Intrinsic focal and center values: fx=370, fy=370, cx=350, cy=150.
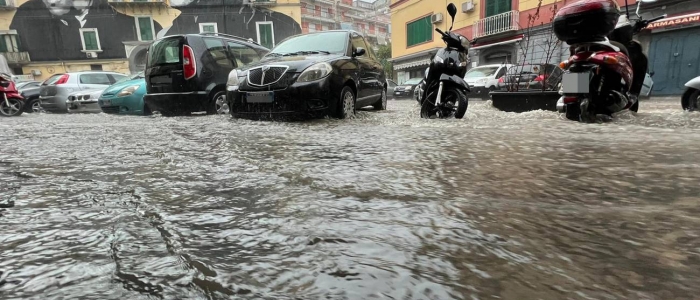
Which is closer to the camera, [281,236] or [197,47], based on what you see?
[281,236]

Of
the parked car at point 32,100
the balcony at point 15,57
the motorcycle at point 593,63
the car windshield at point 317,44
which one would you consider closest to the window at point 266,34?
the balcony at point 15,57

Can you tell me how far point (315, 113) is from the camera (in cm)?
474

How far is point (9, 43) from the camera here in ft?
86.9

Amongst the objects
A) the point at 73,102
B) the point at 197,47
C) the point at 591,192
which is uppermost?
the point at 197,47

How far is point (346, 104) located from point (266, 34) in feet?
86.2

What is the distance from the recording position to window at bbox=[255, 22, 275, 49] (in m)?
28.9

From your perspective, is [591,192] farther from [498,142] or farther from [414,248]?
[498,142]

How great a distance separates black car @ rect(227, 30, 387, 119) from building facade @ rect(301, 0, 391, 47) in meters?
38.5

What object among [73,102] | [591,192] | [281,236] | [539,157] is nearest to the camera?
[281,236]

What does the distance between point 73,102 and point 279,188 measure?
9.51 m

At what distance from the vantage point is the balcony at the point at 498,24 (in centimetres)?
1805

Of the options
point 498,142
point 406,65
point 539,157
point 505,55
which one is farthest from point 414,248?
point 406,65

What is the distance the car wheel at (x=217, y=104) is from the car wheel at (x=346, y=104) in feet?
7.99

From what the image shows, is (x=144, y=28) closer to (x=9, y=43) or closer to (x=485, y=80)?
(x=9, y=43)
